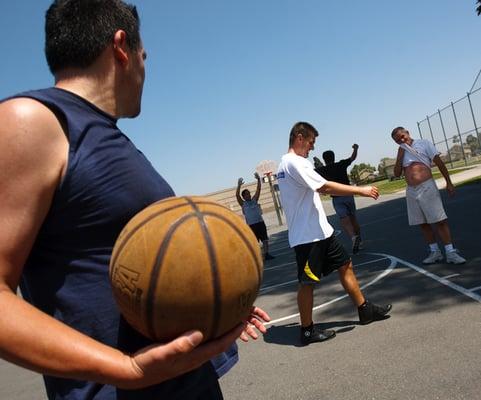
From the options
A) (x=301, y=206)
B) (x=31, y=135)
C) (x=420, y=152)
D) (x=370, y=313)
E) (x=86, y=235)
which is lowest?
(x=370, y=313)

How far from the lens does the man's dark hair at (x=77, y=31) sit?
4.85 feet

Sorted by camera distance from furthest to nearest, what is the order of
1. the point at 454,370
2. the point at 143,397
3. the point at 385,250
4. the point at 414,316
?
the point at 385,250 → the point at 414,316 → the point at 454,370 → the point at 143,397

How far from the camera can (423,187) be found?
6.91m

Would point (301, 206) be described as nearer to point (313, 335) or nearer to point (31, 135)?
point (313, 335)

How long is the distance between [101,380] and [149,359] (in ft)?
0.44

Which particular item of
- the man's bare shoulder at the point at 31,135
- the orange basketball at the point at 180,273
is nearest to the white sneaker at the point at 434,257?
the orange basketball at the point at 180,273

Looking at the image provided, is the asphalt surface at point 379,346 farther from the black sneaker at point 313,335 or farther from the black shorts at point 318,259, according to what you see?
the black shorts at point 318,259

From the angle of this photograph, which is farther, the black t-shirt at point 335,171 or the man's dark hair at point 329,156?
the man's dark hair at point 329,156

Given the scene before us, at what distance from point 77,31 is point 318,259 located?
391cm

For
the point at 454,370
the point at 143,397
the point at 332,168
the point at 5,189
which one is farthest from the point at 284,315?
the point at 5,189

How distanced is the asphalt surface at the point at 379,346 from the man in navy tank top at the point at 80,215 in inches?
94.8

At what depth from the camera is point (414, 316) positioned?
4930mm

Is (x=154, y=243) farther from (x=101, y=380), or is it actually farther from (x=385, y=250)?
(x=385, y=250)

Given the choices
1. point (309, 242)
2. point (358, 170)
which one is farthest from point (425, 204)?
point (358, 170)
